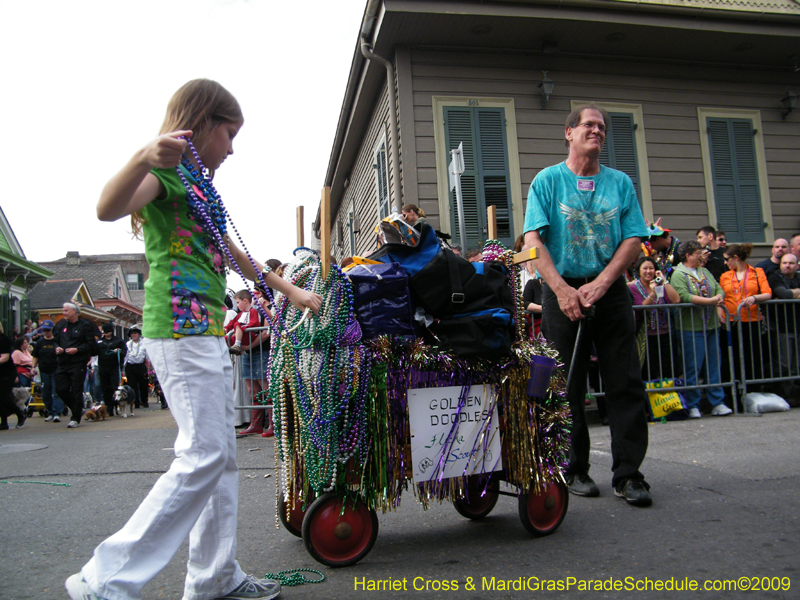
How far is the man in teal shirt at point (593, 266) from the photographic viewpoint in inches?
140

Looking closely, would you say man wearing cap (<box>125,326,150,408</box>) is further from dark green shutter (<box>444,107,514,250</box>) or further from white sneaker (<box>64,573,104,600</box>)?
white sneaker (<box>64,573,104,600</box>)

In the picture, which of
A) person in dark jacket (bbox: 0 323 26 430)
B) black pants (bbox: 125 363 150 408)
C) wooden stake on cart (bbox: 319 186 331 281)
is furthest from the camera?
black pants (bbox: 125 363 150 408)

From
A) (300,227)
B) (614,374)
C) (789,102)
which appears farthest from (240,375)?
(789,102)

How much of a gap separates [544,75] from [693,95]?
9.62 feet

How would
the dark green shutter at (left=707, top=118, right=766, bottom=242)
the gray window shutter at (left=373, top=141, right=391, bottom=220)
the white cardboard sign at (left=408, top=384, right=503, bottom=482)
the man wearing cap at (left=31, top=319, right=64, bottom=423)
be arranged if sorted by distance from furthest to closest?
the man wearing cap at (left=31, top=319, right=64, bottom=423)
the gray window shutter at (left=373, top=141, right=391, bottom=220)
the dark green shutter at (left=707, top=118, right=766, bottom=242)
the white cardboard sign at (left=408, top=384, right=503, bottom=482)

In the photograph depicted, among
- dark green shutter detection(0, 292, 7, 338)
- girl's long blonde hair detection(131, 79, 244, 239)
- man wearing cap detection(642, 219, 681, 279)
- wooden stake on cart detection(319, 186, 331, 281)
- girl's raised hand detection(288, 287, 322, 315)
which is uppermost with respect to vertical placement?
dark green shutter detection(0, 292, 7, 338)

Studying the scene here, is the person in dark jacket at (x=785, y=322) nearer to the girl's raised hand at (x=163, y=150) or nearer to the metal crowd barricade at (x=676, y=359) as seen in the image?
the metal crowd barricade at (x=676, y=359)

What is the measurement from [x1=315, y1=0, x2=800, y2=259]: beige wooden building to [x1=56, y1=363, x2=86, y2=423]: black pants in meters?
5.98

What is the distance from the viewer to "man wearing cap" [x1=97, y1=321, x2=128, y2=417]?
486 inches

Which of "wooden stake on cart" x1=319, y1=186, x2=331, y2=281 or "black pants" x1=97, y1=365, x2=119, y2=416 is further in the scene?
"black pants" x1=97, y1=365, x2=119, y2=416

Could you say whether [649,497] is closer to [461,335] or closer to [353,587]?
Answer: [461,335]

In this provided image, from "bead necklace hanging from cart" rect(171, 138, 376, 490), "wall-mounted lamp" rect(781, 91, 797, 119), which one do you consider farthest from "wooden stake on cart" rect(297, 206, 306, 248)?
"wall-mounted lamp" rect(781, 91, 797, 119)

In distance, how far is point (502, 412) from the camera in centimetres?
307

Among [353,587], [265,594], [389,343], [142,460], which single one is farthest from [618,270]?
[142,460]
